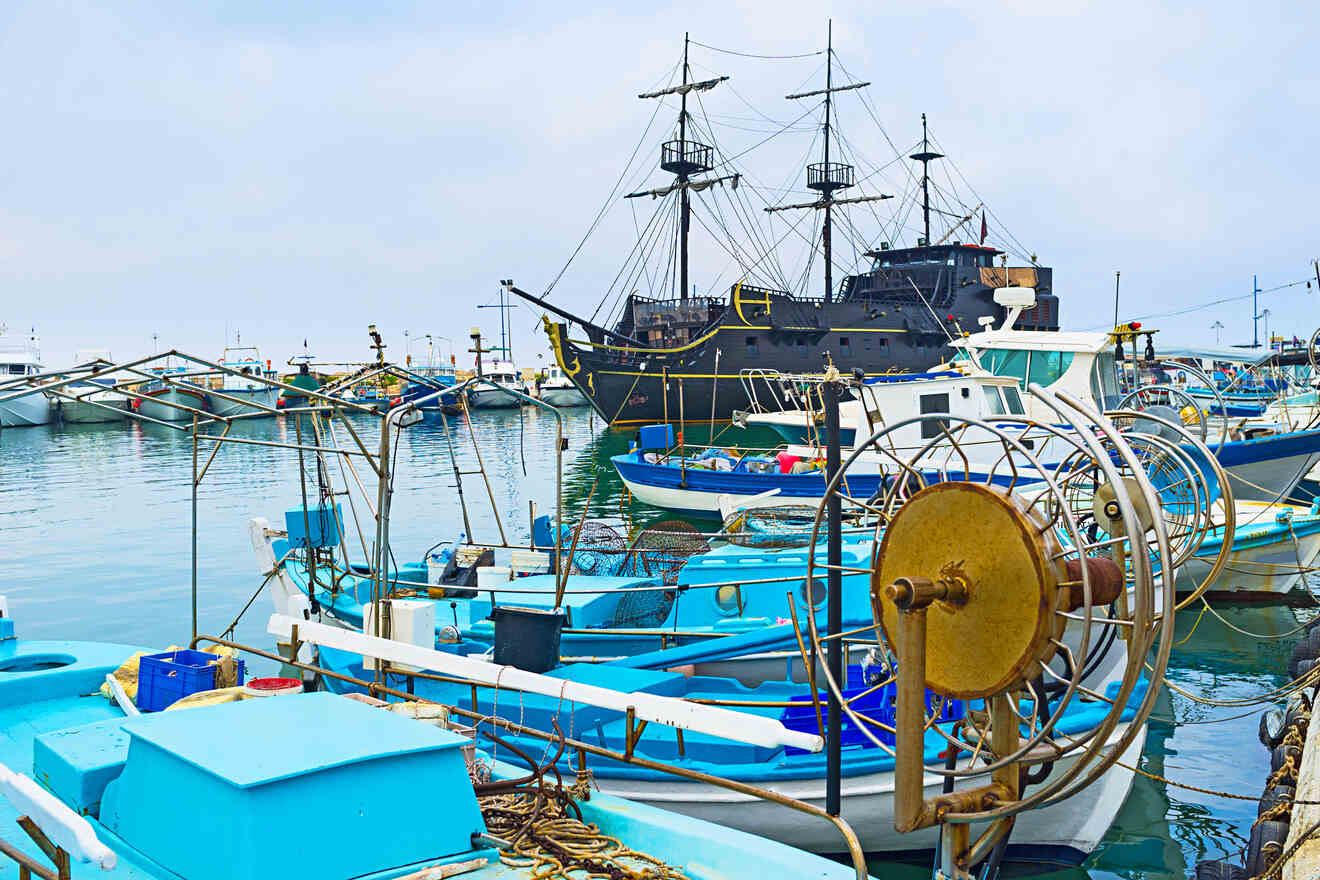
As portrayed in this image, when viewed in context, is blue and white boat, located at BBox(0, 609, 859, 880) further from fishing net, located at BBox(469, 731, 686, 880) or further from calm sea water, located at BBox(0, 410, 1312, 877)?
calm sea water, located at BBox(0, 410, 1312, 877)

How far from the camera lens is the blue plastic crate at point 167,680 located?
7676mm

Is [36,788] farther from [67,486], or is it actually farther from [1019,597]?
[67,486]

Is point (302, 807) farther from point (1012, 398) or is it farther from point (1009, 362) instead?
point (1009, 362)

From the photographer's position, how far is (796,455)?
26.2m

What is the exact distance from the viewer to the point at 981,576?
11.6 ft

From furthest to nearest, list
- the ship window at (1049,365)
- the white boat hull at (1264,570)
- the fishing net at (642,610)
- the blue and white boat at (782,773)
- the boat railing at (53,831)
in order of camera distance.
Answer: the ship window at (1049,365) → the white boat hull at (1264,570) → the fishing net at (642,610) → the blue and white boat at (782,773) → the boat railing at (53,831)

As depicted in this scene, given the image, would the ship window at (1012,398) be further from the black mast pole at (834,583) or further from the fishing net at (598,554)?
the black mast pole at (834,583)

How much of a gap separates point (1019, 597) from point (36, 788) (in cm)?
378

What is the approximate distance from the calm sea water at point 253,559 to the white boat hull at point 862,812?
0.40 meters

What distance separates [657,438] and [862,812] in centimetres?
2160

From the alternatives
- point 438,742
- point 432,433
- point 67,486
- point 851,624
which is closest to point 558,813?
point 438,742

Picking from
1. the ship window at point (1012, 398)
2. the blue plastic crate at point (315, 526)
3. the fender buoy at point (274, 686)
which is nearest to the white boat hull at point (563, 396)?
the ship window at point (1012, 398)

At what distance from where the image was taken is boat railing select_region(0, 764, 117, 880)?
3551mm

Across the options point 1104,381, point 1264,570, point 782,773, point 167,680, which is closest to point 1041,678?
point 782,773
